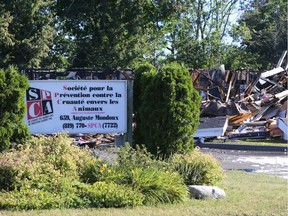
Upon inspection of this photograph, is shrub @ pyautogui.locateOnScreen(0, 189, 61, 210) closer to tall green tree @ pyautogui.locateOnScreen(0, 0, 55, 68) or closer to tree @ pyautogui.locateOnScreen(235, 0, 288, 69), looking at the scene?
tall green tree @ pyautogui.locateOnScreen(0, 0, 55, 68)

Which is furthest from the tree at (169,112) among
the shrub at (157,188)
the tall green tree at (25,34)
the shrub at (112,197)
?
the tall green tree at (25,34)

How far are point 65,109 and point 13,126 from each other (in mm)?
1603

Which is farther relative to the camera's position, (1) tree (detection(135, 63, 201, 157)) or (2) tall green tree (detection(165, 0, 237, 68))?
(2) tall green tree (detection(165, 0, 237, 68))

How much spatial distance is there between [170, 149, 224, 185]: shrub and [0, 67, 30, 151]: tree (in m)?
2.72

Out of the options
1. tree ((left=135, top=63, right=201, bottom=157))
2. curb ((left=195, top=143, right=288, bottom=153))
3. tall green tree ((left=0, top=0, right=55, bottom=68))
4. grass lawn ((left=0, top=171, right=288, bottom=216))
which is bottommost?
curb ((left=195, top=143, right=288, bottom=153))

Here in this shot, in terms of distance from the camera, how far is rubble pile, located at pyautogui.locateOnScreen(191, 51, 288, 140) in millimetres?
22703

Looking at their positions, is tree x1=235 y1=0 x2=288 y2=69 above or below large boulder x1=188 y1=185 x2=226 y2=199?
above

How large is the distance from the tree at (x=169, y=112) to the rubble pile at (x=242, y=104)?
11.9 metres

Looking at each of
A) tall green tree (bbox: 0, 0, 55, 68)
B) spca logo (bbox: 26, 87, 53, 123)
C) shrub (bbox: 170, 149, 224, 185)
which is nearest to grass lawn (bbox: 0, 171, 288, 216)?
shrub (bbox: 170, 149, 224, 185)

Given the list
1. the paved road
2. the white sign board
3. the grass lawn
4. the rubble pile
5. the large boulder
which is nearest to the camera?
the grass lawn

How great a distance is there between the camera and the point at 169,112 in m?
10.1

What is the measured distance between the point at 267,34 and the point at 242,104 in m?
26.6

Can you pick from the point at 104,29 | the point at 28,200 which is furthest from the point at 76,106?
the point at 104,29

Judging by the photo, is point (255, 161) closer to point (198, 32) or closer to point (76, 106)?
point (76, 106)
